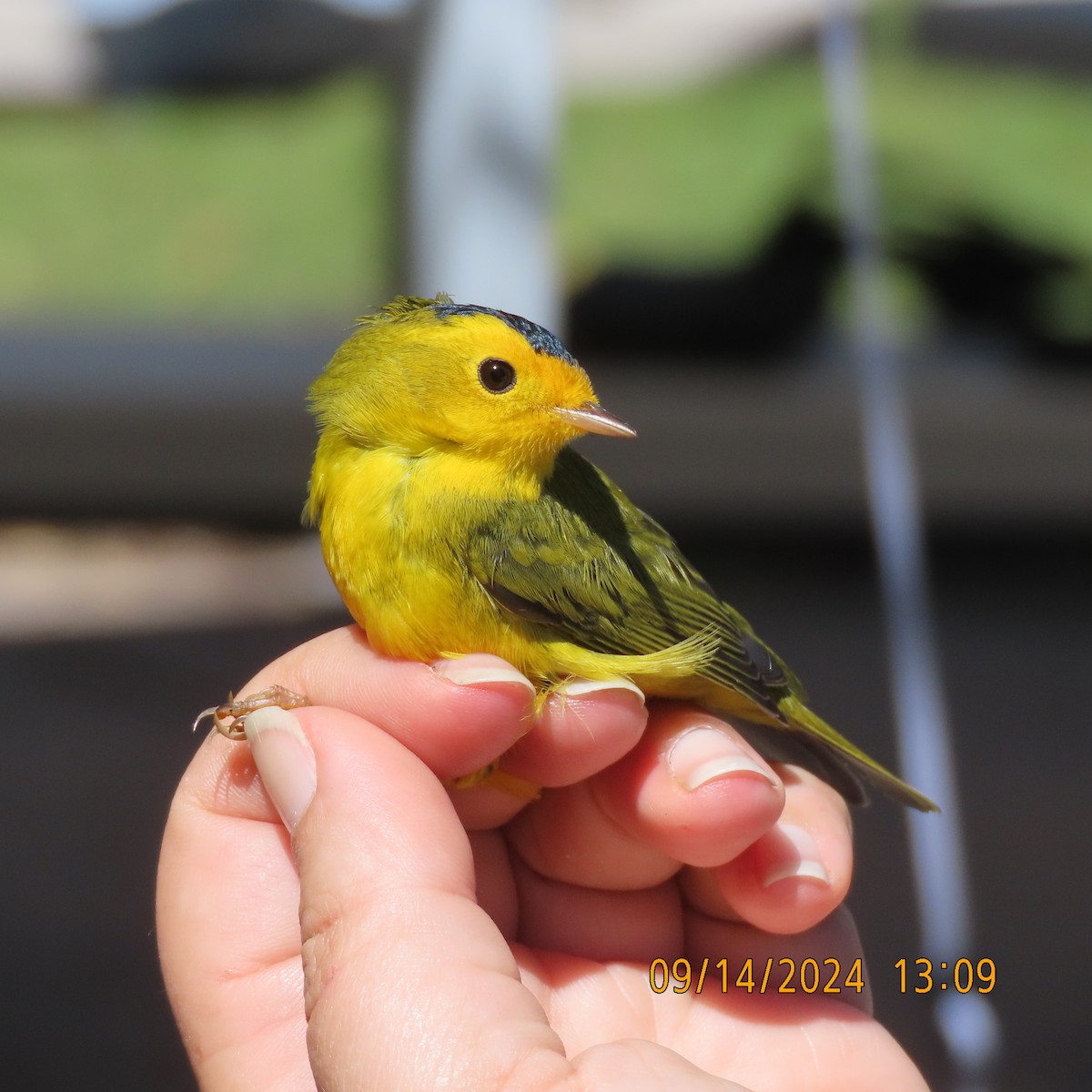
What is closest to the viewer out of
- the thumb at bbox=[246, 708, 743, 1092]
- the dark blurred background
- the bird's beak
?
the thumb at bbox=[246, 708, 743, 1092]

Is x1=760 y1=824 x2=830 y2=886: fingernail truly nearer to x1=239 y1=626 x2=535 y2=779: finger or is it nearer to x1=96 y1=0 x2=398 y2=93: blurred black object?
x1=239 y1=626 x2=535 y2=779: finger

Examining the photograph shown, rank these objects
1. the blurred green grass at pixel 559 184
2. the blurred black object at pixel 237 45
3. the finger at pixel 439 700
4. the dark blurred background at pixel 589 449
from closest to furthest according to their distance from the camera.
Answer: the finger at pixel 439 700 → the dark blurred background at pixel 589 449 → the blurred black object at pixel 237 45 → the blurred green grass at pixel 559 184

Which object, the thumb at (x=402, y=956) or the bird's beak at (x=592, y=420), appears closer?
the thumb at (x=402, y=956)

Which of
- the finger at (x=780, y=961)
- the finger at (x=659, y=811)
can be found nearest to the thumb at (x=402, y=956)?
the finger at (x=659, y=811)

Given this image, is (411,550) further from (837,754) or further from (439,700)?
(837,754)

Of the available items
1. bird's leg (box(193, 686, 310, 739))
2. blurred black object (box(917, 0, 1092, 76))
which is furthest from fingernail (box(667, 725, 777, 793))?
blurred black object (box(917, 0, 1092, 76))
